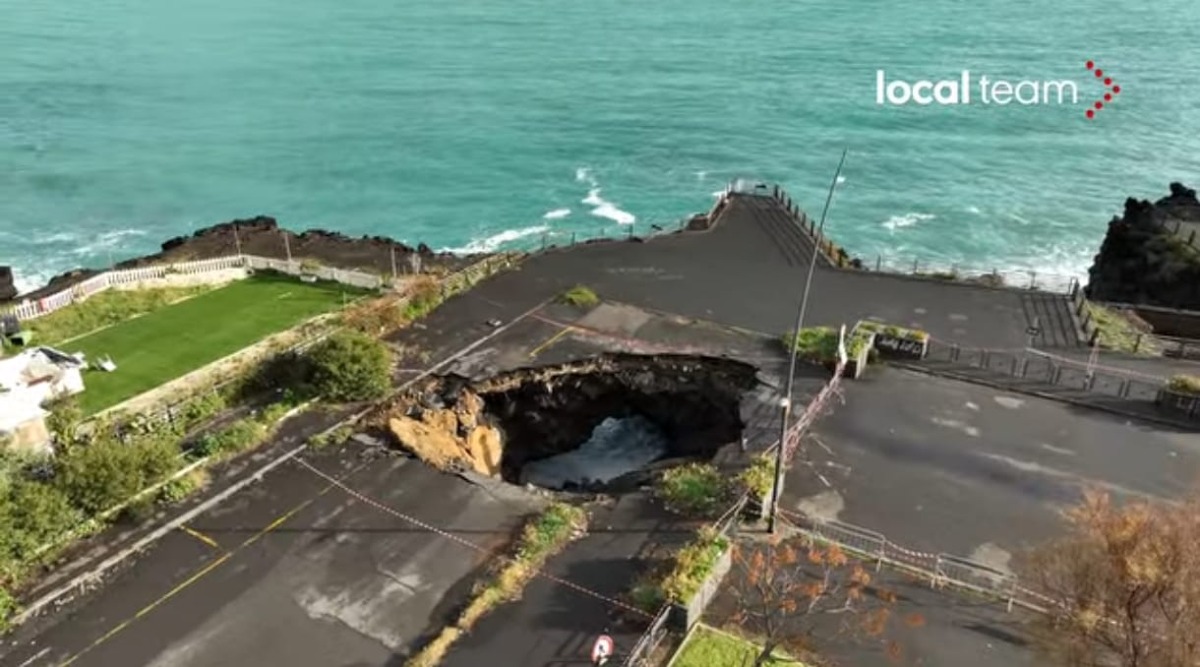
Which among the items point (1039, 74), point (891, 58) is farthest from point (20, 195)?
point (1039, 74)

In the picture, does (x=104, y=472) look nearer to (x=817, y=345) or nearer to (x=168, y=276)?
(x=168, y=276)

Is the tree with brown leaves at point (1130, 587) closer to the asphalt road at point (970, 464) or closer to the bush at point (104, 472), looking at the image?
the asphalt road at point (970, 464)

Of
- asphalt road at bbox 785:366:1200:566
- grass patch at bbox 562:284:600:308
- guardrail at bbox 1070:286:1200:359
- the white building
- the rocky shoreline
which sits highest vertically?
the white building

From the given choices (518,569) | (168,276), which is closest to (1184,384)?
(518,569)

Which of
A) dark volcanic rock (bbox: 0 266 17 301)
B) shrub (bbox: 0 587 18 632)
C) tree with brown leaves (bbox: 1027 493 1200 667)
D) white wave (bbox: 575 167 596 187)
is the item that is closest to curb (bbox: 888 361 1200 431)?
tree with brown leaves (bbox: 1027 493 1200 667)

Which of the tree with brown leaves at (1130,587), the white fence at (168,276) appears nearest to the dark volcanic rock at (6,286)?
the white fence at (168,276)

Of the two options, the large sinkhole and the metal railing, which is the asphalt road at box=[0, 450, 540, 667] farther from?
the metal railing
